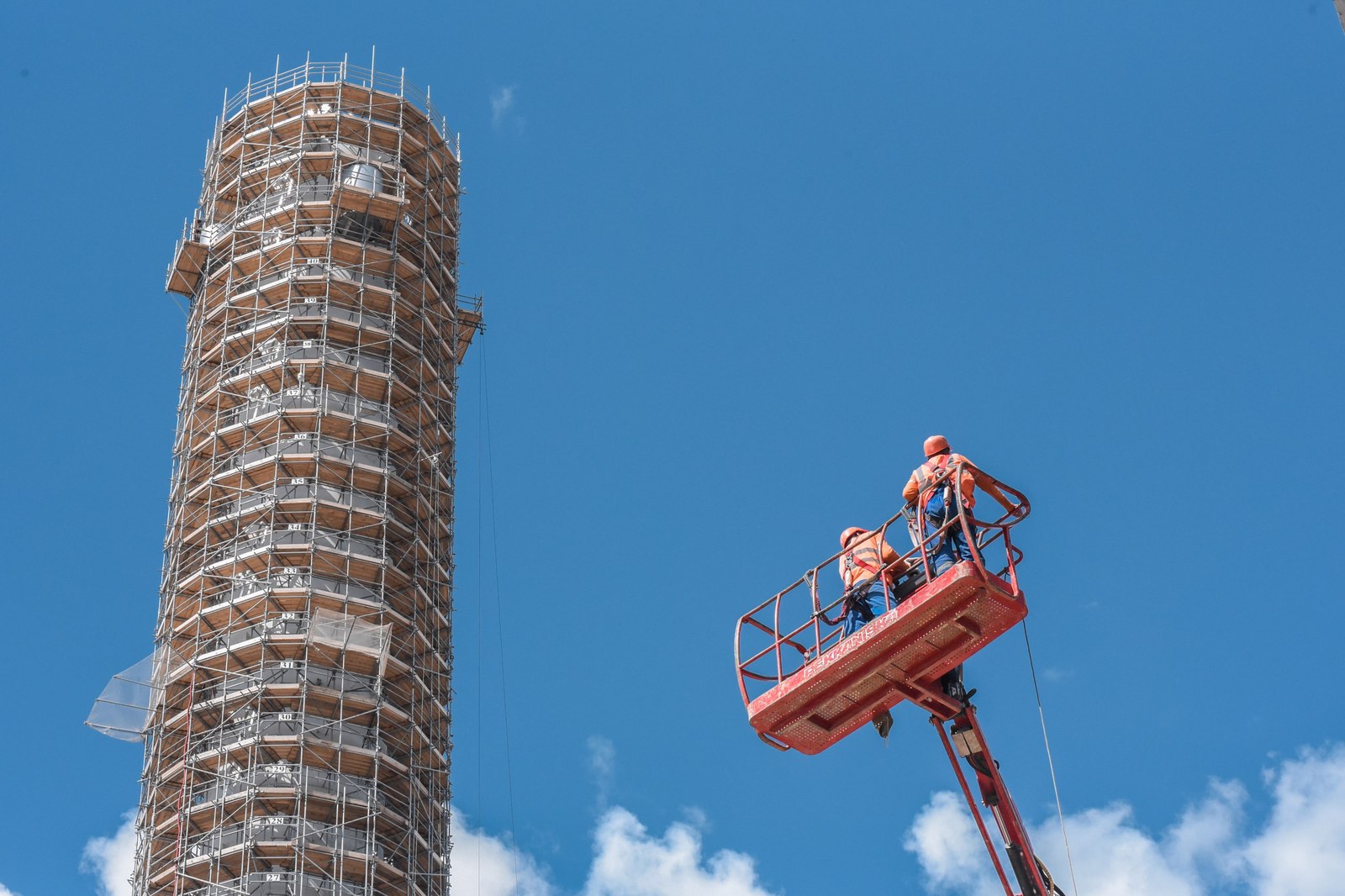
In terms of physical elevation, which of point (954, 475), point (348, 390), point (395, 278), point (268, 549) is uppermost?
point (395, 278)

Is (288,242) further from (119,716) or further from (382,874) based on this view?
(382,874)

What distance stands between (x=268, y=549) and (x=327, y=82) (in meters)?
16.2

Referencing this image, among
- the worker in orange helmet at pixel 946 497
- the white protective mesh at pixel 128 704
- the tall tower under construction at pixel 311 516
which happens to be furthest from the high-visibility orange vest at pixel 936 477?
the white protective mesh at pixel 128 704

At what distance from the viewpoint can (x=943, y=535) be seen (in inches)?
883

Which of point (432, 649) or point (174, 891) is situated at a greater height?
point (432, 649)

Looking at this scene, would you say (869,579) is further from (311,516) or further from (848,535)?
(311,516)

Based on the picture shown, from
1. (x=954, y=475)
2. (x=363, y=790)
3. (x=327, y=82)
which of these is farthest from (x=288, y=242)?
(x=954, y=475)

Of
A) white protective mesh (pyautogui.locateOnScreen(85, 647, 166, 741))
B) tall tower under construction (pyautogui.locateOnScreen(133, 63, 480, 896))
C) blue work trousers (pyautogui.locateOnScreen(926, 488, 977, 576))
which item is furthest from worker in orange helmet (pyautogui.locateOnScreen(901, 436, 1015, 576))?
white protective mesh (pyautogui.locateOnScreen(85, 647, 166, 741))

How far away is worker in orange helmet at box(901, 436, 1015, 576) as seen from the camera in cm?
2238

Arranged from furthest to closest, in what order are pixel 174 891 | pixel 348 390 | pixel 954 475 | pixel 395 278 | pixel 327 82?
pixel 327 82, pixel 395 278, pixel 348 390, pixel 174 891, pixel 954 475

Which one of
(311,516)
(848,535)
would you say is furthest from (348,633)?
(848,535)

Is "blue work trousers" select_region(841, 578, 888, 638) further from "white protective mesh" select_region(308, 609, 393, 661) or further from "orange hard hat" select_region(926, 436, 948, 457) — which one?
"white protective mesh" select_region(308, 609, 393, 661)

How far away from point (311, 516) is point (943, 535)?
2282 cm

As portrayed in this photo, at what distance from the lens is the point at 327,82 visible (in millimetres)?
52281
